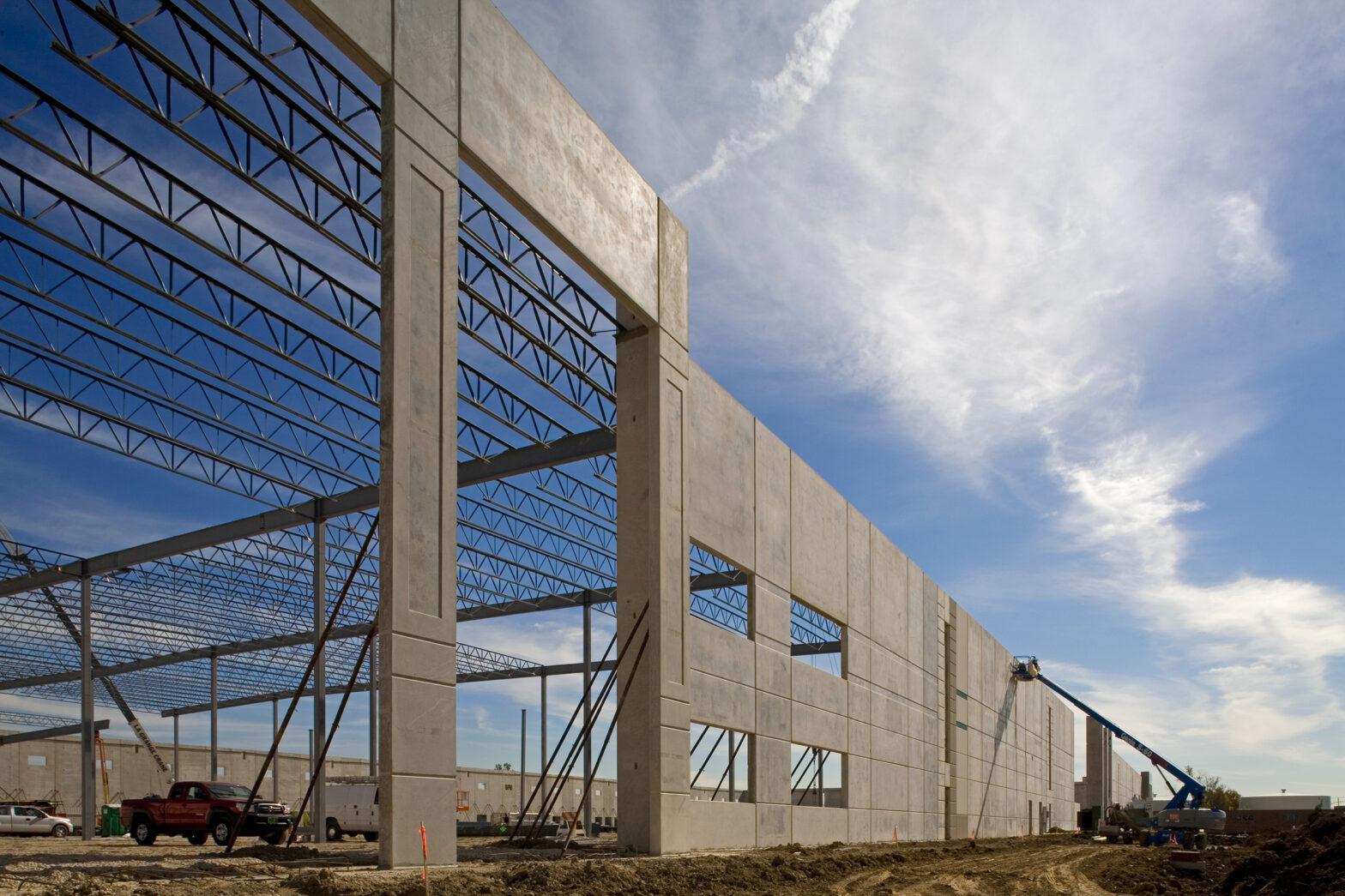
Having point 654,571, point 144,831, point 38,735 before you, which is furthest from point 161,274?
point 38,735

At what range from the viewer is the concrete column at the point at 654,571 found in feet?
73.7

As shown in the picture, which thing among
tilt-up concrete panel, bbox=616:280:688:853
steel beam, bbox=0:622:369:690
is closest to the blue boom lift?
tilt-up concrete panel, bbox=616:280:688:853

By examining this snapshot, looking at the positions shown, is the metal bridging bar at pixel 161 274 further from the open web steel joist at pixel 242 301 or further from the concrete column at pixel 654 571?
the concrete column at pixel 654 571

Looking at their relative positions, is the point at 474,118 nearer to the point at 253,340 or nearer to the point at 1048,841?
the point at 253,340

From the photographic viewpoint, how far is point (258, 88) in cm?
1900

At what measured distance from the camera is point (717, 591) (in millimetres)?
50156

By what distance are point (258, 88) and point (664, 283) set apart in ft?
30.6

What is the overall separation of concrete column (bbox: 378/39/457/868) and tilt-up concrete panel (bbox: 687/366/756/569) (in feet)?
30.9

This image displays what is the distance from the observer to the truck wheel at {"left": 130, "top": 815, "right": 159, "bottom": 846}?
30.5 meters

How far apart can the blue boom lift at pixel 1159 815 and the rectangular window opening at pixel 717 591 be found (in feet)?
60.6

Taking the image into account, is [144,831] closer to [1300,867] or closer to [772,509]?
[772,509]

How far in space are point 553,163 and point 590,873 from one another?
40.3ft

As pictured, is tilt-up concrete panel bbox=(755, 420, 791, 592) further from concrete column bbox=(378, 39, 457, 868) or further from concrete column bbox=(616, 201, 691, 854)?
concrete column bbox=(378, 39, 457, 868)

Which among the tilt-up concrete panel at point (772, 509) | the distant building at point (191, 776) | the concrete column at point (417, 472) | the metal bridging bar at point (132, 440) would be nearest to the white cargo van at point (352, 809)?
the metal bridging bar at point (132, 440)
